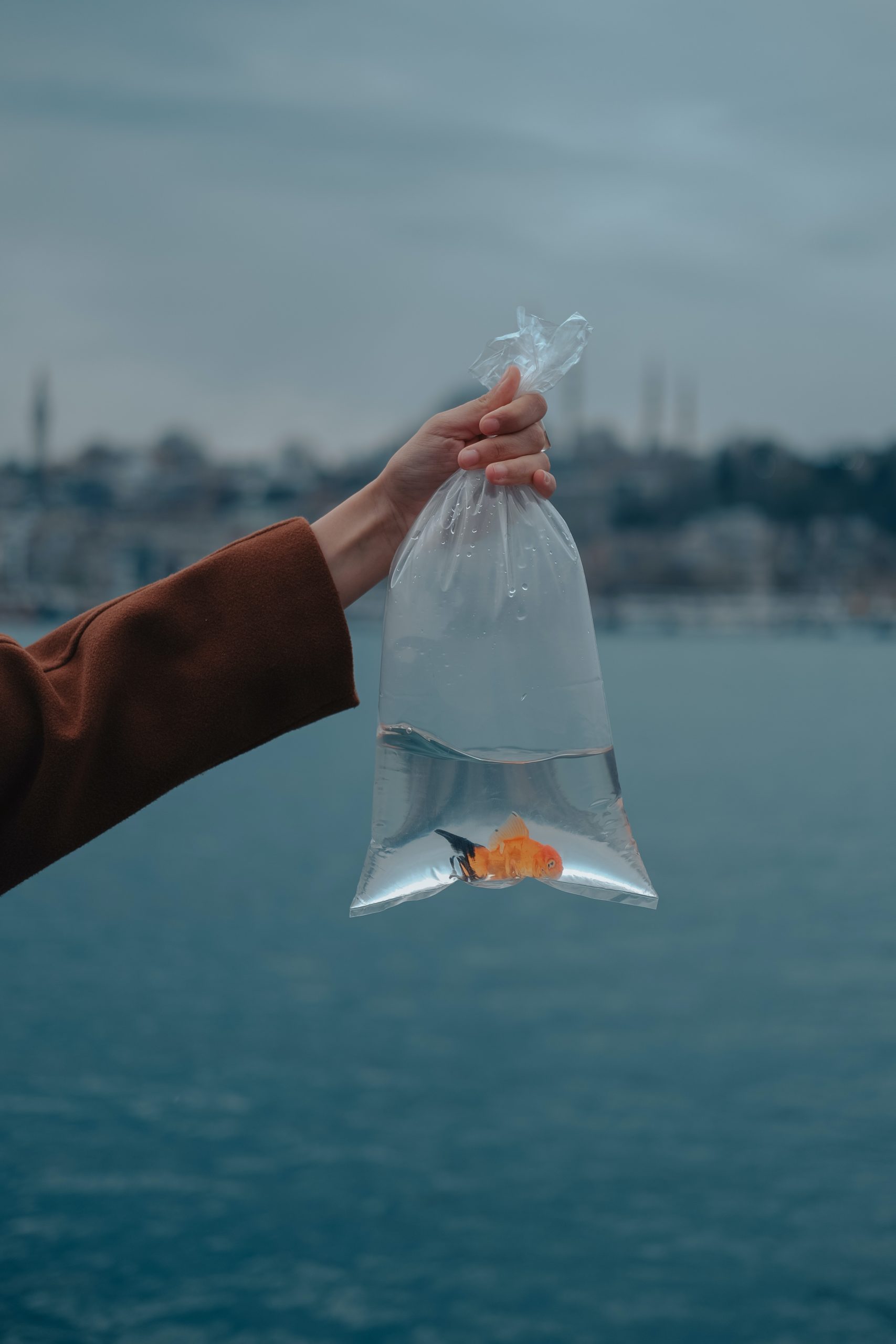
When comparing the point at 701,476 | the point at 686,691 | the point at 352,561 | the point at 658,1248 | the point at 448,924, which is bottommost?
the point at 658,1248

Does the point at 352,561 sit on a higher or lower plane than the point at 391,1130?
higher

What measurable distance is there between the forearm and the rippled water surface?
63.8ft

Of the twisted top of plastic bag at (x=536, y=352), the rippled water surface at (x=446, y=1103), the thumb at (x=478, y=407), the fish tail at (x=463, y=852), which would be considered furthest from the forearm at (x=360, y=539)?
the rippled water surface at (x=446, y=1103)

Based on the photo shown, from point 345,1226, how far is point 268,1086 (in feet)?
18.1

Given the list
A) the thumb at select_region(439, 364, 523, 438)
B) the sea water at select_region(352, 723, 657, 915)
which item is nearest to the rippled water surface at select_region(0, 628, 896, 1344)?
the sea water at select_region(352, 723, 657, 915)

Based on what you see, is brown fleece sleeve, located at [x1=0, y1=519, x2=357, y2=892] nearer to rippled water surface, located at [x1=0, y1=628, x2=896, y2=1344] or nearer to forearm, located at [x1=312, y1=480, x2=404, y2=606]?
forearm, located at [x1=312, y1=480, x2=404, y2=606]

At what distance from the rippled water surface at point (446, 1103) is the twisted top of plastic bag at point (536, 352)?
19599mm

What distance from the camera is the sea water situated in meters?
1.81

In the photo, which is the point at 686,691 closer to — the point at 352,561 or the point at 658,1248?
the point at 658,1248

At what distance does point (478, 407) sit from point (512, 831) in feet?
1.99

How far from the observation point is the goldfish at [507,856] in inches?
69.3

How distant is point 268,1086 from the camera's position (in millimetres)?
26672

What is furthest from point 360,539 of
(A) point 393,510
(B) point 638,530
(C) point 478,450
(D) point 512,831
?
(B) point 638,530

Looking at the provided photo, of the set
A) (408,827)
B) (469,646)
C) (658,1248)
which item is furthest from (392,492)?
(658,1248)
